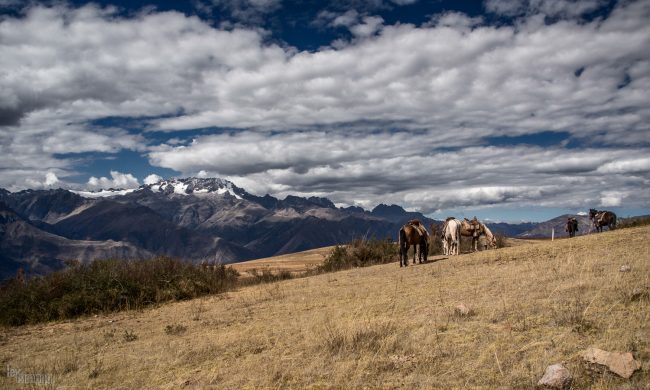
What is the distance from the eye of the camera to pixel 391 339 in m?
7.20

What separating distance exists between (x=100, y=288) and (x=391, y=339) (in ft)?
48.4

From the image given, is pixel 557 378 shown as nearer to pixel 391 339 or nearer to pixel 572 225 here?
pixel 391 339

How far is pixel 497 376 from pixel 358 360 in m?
2.02

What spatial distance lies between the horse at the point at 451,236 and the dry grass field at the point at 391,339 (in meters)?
12.4

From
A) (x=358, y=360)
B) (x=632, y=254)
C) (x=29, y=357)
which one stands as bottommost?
(x=29, y=357)

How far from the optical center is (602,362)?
503 centimetres

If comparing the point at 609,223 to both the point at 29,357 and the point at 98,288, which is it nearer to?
the point at 98,288

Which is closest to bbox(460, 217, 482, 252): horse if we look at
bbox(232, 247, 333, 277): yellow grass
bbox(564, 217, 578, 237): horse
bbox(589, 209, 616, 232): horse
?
bbox(232, 247, 333, 277): yellow grass

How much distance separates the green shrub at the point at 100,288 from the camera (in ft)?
54.7

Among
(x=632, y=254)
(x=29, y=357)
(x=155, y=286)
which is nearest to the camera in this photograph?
(x=29, y=357)

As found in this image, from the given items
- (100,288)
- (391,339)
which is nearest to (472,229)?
(100,288)

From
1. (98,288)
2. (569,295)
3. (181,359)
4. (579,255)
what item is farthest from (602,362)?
(98,288)

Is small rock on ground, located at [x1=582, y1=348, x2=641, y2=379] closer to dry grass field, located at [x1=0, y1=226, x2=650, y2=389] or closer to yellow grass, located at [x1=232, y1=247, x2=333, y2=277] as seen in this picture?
dry grass field, located at [x1=0, y1=226, x2=650, y2=389]

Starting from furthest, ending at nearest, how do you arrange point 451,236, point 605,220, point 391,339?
point 605,220
point 451,236
point 391,339
